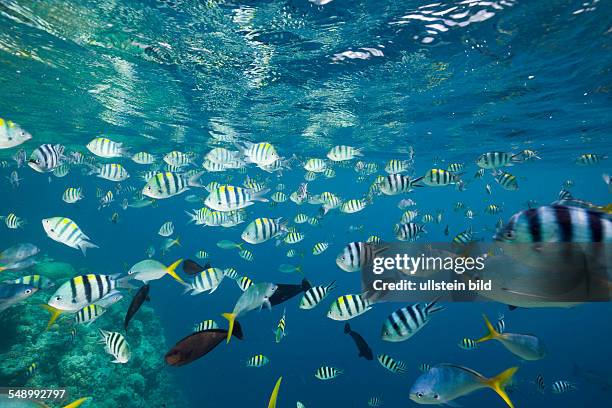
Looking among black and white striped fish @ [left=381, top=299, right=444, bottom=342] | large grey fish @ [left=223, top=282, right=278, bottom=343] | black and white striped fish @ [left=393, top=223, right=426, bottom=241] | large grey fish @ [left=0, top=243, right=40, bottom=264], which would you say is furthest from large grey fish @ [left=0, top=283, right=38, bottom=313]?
black and white striped fish @ [left=393, top=223, right=426, bottom=241]

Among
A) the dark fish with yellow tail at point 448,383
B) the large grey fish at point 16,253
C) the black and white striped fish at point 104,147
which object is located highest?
the black and white striped fish at point 104,147

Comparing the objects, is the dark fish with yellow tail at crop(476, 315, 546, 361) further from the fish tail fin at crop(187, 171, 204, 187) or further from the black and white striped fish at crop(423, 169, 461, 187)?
the fish tail fin at crop(187, 171, 204, 187)

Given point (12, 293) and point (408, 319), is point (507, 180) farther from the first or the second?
point (12, 293)

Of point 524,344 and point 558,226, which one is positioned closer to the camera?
point 558,226

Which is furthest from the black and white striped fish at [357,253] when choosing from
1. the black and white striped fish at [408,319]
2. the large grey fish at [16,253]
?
the large grey fish at [16,253]

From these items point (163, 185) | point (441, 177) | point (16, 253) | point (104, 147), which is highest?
point (104, 147)

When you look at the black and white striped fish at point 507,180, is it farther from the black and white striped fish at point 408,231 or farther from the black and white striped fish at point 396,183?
the black and white striped fish at point 396,183

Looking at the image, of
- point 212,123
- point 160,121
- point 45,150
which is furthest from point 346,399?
point 45,150

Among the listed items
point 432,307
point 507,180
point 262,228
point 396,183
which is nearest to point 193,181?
point 262,228

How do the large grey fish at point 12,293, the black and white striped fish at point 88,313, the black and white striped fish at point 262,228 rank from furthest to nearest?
the black and white striped fish at point 262,228 < the black and white striped fish at point 88,313 < the large grey fish at point 12,293

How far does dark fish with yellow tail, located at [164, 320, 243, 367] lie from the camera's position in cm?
274

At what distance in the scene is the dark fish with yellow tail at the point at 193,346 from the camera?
274 cm

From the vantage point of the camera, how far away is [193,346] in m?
2.76

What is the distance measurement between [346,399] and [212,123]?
920 inches
